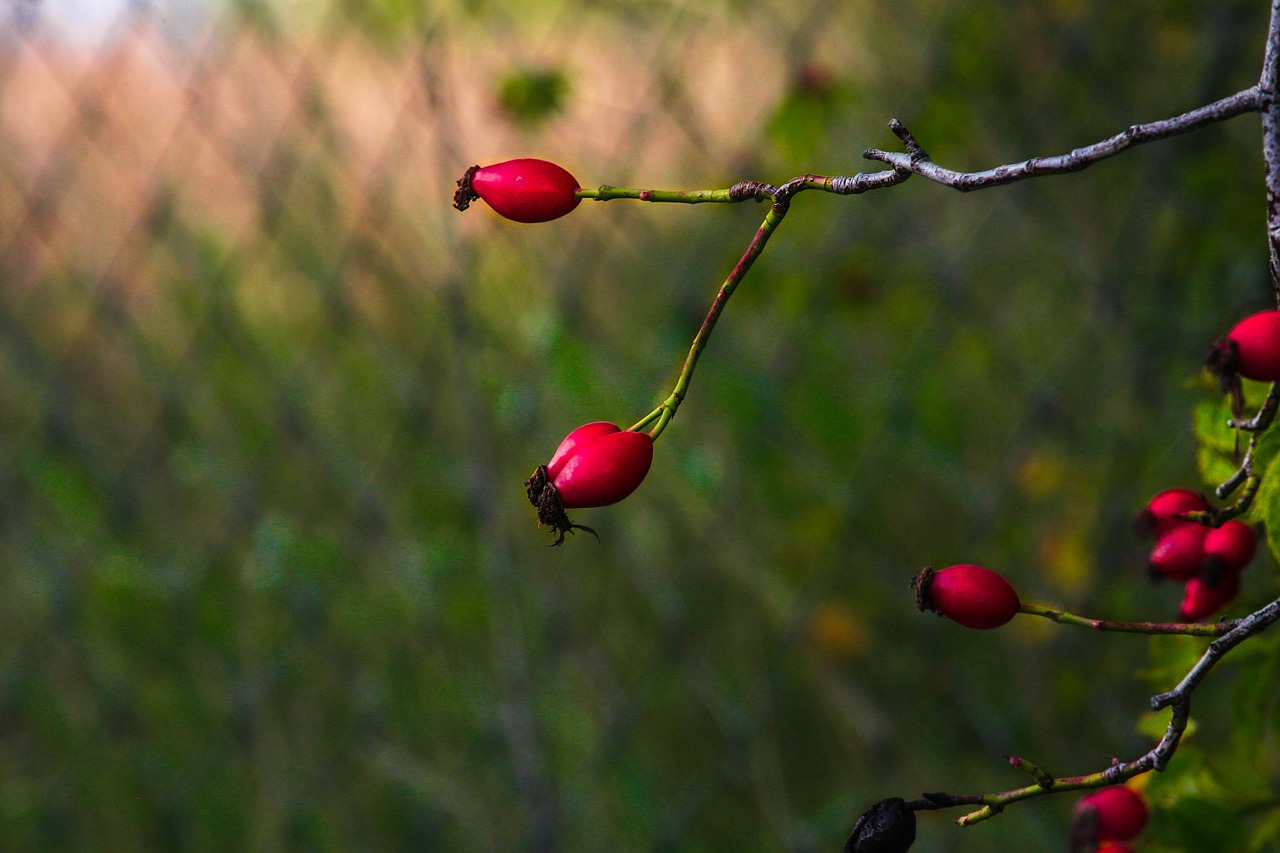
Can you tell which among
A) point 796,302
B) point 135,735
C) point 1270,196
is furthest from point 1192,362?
point 135,735

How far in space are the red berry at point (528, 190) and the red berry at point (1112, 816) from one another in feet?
1.32

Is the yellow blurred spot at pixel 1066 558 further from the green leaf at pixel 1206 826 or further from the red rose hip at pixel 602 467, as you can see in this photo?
the red rose hip at pixel 602 467

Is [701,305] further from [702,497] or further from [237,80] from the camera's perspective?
[237,80]

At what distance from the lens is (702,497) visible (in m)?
1.55

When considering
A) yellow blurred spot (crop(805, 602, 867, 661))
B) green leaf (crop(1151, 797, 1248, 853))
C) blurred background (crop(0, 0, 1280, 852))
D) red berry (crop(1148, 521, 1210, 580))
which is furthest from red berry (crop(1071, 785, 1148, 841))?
yellow blurred spot (crop(805, 602, 867, 661))

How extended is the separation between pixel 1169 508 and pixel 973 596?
141mm

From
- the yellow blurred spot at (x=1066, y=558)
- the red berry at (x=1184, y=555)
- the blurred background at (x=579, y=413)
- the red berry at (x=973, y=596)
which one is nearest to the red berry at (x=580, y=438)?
the red berry at (x=973, y=596)

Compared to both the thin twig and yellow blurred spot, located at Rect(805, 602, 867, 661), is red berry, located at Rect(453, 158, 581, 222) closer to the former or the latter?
the thin twig

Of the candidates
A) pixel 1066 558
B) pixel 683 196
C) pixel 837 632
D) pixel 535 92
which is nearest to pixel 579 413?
pixel 535 92

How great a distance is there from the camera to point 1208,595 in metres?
0.52

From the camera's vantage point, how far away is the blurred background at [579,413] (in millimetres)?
1521

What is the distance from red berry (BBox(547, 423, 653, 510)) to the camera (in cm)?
44

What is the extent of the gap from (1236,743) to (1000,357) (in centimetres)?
115

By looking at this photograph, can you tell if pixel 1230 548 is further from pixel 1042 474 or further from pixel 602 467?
pixel 1042 474
